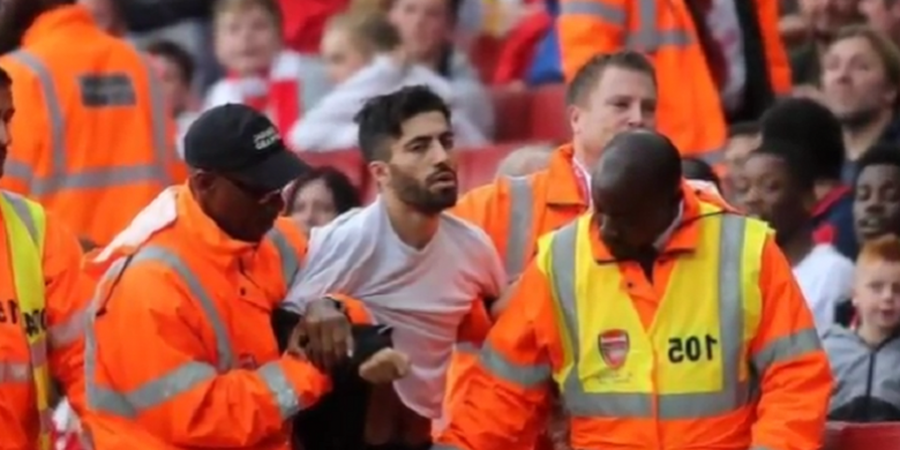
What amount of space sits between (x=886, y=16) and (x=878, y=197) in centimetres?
183

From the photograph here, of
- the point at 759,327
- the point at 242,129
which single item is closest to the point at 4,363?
the point at 242,129

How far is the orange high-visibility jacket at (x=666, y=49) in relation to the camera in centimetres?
1146

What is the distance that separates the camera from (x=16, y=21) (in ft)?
38.8

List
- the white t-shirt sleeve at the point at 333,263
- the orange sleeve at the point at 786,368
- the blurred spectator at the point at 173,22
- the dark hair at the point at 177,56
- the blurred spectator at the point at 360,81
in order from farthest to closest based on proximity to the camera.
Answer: the blurred spectator at the point at 173,22 < the dark hair at the point at 177,56 < the blurred spectator at the point at 360,81 < the white t-shirt sleeve at the point at 333,263 < the orange sleeve at the point at 786,368

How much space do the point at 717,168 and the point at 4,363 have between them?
11.5 ft

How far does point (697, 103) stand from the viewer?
38.2 ft

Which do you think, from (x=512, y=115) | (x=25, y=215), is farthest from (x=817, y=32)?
(x=25, y=215)

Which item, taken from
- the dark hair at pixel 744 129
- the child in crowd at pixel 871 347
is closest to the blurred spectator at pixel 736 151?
the dark hair at pixel 744 129

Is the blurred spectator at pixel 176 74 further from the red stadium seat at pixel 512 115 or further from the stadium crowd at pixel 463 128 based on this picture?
the red stadium seat at pixel 512 115

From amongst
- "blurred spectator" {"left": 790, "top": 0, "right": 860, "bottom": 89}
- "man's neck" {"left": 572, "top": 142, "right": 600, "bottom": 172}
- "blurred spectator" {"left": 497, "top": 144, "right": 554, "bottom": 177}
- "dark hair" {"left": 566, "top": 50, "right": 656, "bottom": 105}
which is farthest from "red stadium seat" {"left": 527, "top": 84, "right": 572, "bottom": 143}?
"man's neck" {"left": 572, "top": 142, "right": 600, "bottom": 172}

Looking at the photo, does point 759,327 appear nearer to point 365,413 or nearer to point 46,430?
point 365,413

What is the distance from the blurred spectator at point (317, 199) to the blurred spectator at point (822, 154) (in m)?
1.48

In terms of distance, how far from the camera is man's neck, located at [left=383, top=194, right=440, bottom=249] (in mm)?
9273

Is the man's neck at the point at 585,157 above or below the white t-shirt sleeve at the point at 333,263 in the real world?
above
